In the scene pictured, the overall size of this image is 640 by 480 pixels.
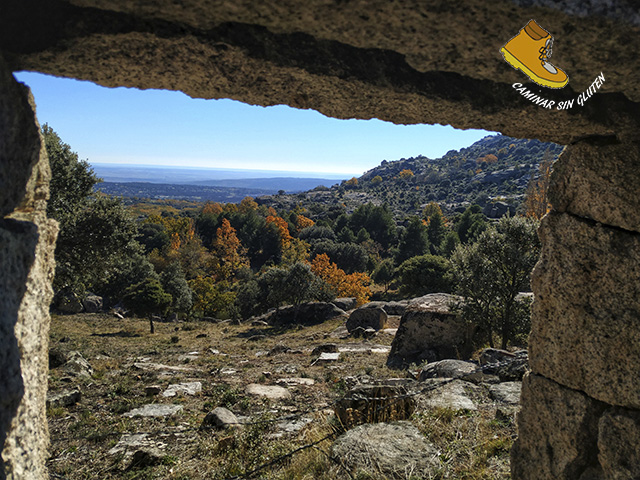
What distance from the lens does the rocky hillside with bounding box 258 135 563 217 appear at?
97.3 metres

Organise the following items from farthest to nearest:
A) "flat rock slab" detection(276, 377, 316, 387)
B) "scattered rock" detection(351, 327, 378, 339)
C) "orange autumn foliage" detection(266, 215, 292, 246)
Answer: "orange autumn foliage" detection(266, 215, 292, 246)
"scattered rock" detection(351, 327, 378, 339)
"flat rock slab" detection(276, 377, 316, 387)

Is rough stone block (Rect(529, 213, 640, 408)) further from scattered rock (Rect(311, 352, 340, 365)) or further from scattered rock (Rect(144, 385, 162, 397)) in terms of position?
scattered rock (Rect(311, 352, 340, 365))

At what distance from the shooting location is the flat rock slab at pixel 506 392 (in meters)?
6.68

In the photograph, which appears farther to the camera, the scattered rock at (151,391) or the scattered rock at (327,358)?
the scattered rock at (327,358)

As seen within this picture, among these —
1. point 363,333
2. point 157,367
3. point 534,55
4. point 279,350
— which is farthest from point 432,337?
point 534,55

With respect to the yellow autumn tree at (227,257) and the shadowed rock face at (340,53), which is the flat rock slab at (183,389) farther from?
the yellow autumn tree at (227,257)

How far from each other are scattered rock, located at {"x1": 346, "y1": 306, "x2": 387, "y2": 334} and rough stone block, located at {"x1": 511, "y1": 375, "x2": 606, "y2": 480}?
55.1ft

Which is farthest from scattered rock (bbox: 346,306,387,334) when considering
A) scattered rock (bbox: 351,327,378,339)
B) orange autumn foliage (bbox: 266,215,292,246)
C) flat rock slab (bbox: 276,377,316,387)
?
orange autumn foliage (bbox: 266,215,292,246)

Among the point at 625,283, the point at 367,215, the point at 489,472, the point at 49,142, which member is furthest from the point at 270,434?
the point at 367,215

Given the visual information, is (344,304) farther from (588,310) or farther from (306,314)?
(588,310)

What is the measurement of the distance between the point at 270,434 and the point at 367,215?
61642mm

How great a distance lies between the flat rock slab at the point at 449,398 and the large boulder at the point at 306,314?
1853 centimetres

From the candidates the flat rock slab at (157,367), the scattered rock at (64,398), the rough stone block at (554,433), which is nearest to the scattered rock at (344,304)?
the flat rock slab at (157,367)

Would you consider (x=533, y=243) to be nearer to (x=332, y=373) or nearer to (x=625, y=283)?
(x=332, y=373)
